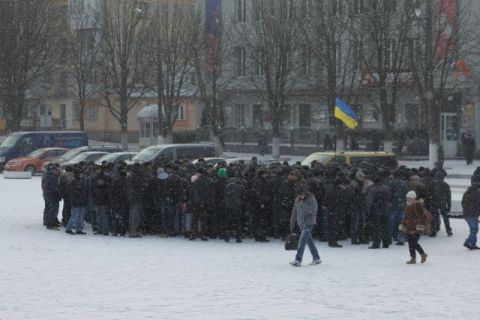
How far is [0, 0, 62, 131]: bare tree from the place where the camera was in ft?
217

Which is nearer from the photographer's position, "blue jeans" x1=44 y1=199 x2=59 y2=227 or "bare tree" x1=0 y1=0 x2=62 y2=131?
"blue jeans" x1=44 y1=199 x2=59 y2=227

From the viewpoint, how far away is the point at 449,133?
194ft

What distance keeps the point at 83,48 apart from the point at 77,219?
143 feet

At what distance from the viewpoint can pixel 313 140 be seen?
6194cm

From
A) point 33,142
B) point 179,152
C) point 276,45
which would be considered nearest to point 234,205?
point 179,152

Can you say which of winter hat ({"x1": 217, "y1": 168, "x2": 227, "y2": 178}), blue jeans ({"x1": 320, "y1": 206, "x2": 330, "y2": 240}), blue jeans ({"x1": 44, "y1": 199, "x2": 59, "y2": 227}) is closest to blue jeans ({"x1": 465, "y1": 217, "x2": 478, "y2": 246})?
blue jeans ({"x1": 320, "y1": 206, "x2": 330, "y2": 240})

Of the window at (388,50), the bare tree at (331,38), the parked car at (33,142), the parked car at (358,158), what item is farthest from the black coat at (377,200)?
the parked car at (33,142)

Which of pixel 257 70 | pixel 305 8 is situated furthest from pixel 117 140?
pixel 305 8

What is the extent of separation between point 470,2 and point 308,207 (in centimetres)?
3777

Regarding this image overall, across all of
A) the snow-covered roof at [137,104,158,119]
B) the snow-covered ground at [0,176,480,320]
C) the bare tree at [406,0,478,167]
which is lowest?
the snow-covered ground at [0,176,480,320]

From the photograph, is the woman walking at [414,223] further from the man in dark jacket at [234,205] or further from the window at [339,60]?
the window at [339,60]

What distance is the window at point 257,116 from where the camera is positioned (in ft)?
234

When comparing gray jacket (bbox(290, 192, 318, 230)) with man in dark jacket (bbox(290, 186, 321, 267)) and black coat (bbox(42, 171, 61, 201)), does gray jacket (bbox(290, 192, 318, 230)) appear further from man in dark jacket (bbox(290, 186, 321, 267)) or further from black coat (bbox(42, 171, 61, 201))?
black coat (bbox(42, 171, 61, 201))

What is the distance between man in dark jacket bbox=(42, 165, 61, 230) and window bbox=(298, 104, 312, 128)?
42686mm
